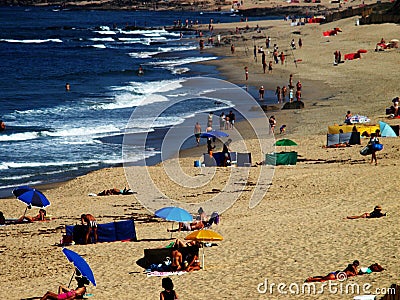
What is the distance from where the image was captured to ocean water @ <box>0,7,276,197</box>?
27953 millimetres

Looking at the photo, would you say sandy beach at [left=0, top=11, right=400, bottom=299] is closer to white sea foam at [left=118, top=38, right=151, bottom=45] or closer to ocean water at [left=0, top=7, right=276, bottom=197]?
ocean water at [left=0, top=7, right=276, bottom=197]

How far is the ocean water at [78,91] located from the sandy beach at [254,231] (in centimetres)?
351

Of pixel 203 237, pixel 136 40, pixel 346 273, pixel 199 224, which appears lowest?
pixel 136 40

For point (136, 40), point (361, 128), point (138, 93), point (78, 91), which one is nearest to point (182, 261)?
point (361, 128)

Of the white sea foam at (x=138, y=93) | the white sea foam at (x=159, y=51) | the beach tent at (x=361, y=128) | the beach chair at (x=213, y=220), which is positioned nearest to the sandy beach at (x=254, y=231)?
the beach chair at (x=213, y=220)

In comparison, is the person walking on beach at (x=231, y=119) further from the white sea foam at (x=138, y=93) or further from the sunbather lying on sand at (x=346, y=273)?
the sunbather lying on sand at (x=346, y=273)

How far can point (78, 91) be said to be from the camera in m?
46.2

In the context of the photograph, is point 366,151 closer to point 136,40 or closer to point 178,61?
point 178,61

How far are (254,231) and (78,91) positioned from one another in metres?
31.2

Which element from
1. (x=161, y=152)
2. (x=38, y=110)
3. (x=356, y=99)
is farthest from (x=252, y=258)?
(x=38, y=110)

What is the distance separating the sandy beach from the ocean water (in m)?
3.51

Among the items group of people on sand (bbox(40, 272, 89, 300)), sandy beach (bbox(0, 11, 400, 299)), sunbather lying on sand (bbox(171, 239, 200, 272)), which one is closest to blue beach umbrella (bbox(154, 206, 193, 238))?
sandy beach (bbox(0, 11, 400, 299))

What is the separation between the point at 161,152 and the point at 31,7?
13951cm

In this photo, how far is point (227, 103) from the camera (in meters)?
38.2
